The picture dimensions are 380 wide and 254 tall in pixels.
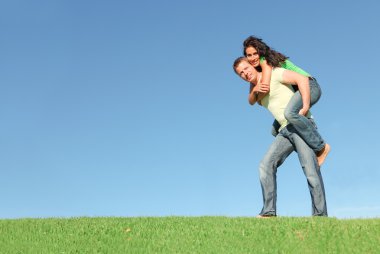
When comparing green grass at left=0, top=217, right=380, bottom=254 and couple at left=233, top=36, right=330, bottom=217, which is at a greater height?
couple at left=233, top=36, right=330, bottom=217

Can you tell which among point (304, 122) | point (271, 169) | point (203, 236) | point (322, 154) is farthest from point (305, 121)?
point (203, 236)

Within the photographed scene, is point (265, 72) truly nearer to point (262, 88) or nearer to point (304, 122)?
point (262, 88)

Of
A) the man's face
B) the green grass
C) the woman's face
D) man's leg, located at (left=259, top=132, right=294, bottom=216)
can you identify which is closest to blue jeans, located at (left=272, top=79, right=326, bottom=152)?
man's leg, located at (left=259, top=132, right=294, bottom=216)

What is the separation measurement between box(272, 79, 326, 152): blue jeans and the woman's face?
0.99 m

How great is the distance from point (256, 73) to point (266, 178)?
200 centimetres

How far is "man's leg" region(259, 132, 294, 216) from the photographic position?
1116cm

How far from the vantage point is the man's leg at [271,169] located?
36.6 ft

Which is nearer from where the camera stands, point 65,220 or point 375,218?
point 375,218

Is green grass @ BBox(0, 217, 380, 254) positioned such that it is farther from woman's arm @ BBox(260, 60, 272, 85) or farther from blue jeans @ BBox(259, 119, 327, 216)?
woman's arm @ BBox(260, 60, 272, 85)

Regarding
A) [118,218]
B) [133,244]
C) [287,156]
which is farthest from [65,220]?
[287,156]

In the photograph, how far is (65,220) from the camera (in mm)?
11758

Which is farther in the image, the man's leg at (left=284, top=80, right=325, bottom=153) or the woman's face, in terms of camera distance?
the woman's face

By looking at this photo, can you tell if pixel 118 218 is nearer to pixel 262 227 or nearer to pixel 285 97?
pixel 262 227

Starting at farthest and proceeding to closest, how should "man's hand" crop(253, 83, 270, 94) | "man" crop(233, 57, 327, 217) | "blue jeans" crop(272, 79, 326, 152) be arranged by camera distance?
"man's hand" crop(253, 83, 270, 94) → "man" crop(233, 57, 327, 217) → "blue jeans" crop(272, 79, 326, 152)
